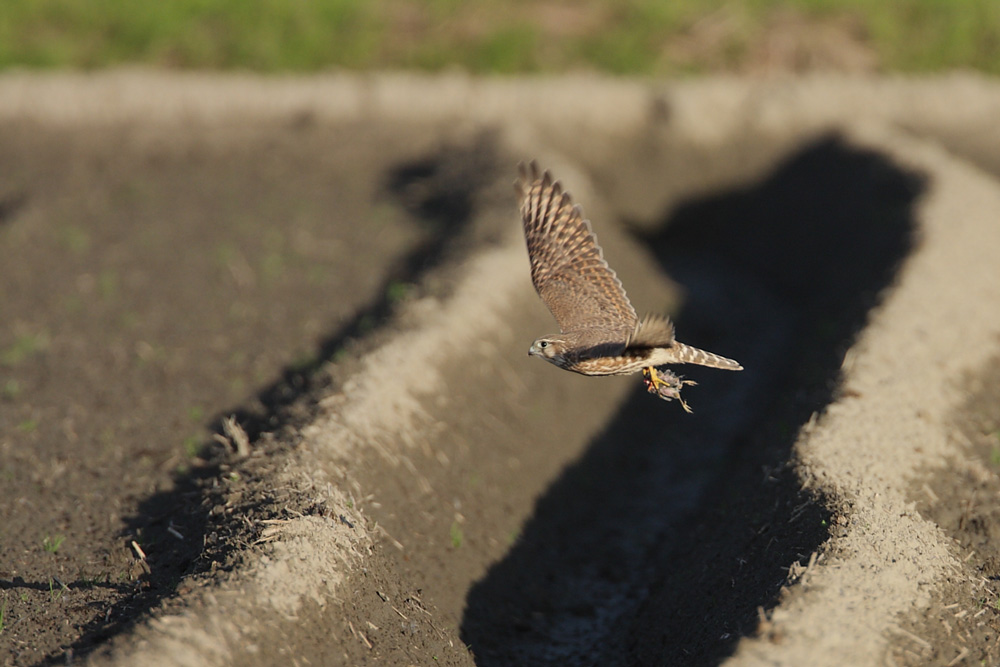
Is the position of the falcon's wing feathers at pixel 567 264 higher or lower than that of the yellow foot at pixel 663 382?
higher

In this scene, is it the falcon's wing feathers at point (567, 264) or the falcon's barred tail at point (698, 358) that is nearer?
the falcon's barred tail at point (698, 358)

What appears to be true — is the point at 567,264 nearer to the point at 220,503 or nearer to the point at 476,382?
the point at 476,382

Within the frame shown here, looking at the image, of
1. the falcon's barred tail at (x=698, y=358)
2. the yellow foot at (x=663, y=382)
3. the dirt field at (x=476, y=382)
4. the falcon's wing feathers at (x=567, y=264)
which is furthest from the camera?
the falcon's wing feathers at (x=567, y=264)

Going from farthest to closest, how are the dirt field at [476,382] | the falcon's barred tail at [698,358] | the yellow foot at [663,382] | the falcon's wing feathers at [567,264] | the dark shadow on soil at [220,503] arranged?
the falcon's wing feathers at [567,264] < the yellow foot at [663,382] < the falcon's barred tail at [698,358] < the dirt field at [476,382] < the dark shadow on soil at [220,503]

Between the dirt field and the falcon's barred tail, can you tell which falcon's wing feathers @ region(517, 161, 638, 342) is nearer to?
the falcon's barred tail

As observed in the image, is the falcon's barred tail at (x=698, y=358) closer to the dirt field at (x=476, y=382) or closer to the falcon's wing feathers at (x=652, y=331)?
the falcon's wing feathers at (x=652, y=331)

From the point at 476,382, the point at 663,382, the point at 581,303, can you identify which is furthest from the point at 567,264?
the point at 476,382

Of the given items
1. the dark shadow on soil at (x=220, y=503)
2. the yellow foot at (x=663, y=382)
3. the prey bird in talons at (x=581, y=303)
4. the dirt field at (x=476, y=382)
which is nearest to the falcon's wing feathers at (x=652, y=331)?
the prey bird in talons at (x=581, y=303)

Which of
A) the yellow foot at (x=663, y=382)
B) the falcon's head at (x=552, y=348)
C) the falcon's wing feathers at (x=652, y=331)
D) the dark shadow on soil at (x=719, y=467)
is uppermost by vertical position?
the falcon's wing feathers at (x=652, y=331)
